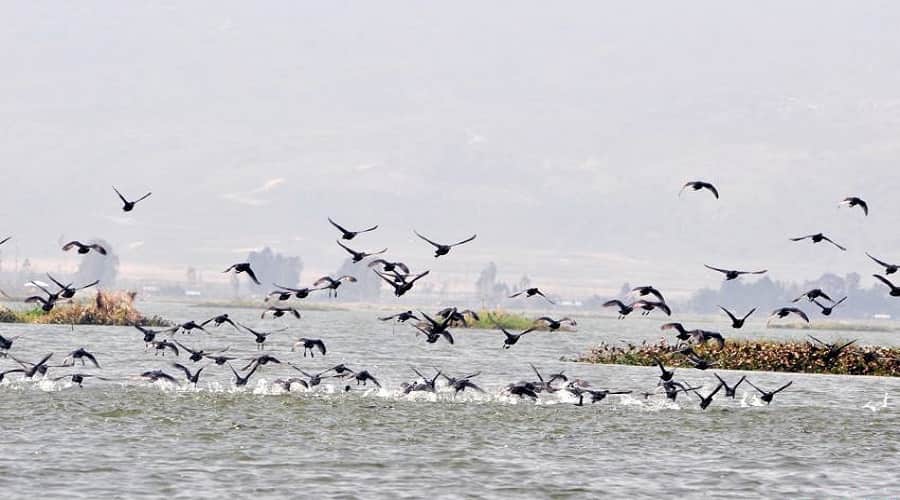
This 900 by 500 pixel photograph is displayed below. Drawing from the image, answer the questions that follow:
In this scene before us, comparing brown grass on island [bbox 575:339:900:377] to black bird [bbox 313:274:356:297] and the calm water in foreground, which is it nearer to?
the calm water in foreground

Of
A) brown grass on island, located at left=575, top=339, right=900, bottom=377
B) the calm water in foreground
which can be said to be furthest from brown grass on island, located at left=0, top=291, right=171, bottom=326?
the calm water in foreground

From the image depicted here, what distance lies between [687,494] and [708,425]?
11.7m

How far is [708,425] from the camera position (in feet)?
131

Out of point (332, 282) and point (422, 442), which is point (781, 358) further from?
point (422, 442)

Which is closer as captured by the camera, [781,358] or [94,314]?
[781,358]

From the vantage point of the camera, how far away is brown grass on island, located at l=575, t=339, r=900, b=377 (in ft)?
204

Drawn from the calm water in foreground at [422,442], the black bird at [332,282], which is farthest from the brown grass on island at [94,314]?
the black bird at [332,282]

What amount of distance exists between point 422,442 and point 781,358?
32499 mm

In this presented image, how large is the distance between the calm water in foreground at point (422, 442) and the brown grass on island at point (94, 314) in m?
40.0

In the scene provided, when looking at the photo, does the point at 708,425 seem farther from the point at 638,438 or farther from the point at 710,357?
the point at 710,357

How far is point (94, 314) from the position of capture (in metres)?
94.0

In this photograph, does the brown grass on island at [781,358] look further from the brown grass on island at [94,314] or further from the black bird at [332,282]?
the brown grass on island at [94,314]

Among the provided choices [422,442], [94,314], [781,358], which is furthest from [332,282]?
[94,314]

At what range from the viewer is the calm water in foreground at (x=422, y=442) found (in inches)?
1139
